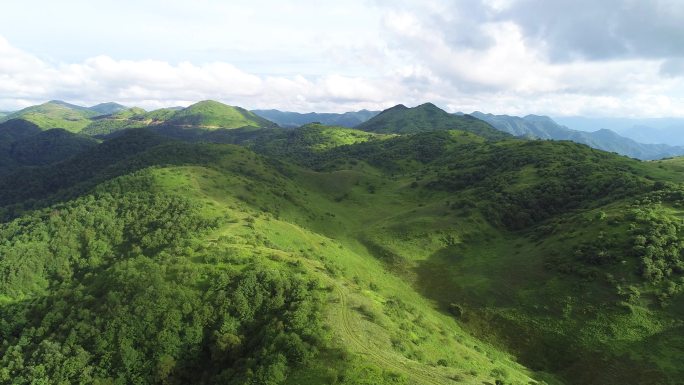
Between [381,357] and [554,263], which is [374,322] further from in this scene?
[554,263]

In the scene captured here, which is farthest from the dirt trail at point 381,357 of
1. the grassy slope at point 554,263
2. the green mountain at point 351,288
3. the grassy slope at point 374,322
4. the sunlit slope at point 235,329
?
the grassy slope at point 554,263

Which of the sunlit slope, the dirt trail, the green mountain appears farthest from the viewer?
the green mountain

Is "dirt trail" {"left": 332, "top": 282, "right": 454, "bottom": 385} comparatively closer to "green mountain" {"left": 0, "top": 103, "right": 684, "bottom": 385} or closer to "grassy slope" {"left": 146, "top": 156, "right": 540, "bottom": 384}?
"grassy slope" {"left": 146, "top": 156, "right": 540, "bottom": 384}

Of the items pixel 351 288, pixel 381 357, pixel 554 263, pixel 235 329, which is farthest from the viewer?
pixel 554 263

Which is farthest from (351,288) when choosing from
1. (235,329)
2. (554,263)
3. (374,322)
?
(554,263)

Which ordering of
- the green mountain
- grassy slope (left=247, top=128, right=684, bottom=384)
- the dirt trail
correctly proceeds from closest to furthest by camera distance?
the dirt trail, the green mountain, grassy slope (left=247, top=128, right=684, bottom=384)

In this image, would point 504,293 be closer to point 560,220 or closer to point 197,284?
point 560,220

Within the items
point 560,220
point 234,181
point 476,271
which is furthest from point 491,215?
point 234,181

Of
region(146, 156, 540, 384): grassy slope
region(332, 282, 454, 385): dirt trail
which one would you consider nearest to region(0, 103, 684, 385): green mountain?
region(332, 282, 454, 385): dirt trail

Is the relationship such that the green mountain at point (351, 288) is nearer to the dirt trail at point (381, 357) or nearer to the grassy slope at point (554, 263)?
the dirt trail at point (381, 357)
